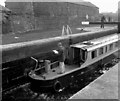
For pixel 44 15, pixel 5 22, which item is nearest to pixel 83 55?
pixel 5 22

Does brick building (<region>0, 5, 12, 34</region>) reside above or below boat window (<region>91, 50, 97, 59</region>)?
above

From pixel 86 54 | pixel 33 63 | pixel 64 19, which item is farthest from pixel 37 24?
pixel 86 54

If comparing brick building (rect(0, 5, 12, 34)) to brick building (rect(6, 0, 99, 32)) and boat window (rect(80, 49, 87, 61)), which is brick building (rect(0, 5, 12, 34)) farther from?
boat window (rect(80, 49, 87, 61))

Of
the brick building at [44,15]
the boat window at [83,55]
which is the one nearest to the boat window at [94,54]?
the boat window at [83,55]

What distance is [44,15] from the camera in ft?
94.1

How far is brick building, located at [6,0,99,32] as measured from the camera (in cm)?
2283

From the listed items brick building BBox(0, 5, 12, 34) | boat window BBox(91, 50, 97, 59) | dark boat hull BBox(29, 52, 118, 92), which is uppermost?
brick building BBox(0, 5, 12, 34)

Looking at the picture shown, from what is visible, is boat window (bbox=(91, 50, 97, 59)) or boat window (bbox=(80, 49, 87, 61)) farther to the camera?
boat window (bbox=(91, 50, 97, 59))

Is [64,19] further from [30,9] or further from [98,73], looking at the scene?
[98,73]

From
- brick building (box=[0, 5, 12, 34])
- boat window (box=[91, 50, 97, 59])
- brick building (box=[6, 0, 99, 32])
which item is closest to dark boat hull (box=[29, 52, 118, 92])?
boat window (box=[91, 50, 97, 59])

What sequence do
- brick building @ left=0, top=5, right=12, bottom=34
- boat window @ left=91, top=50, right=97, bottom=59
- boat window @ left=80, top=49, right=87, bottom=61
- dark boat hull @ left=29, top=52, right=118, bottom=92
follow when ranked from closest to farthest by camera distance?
dark boat hull @ left=29, top=52, right=118, bottom=92 < boat window @ left=80, top=49, right=87, bottom=61 < boat window @ left=91, top=50, right=97, bottom=59 < brick building @ left=0, top=5, right=12, bottom=34

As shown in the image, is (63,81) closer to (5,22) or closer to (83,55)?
(83,55)

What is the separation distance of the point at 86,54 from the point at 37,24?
17.9m

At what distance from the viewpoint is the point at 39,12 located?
98.3 ft
